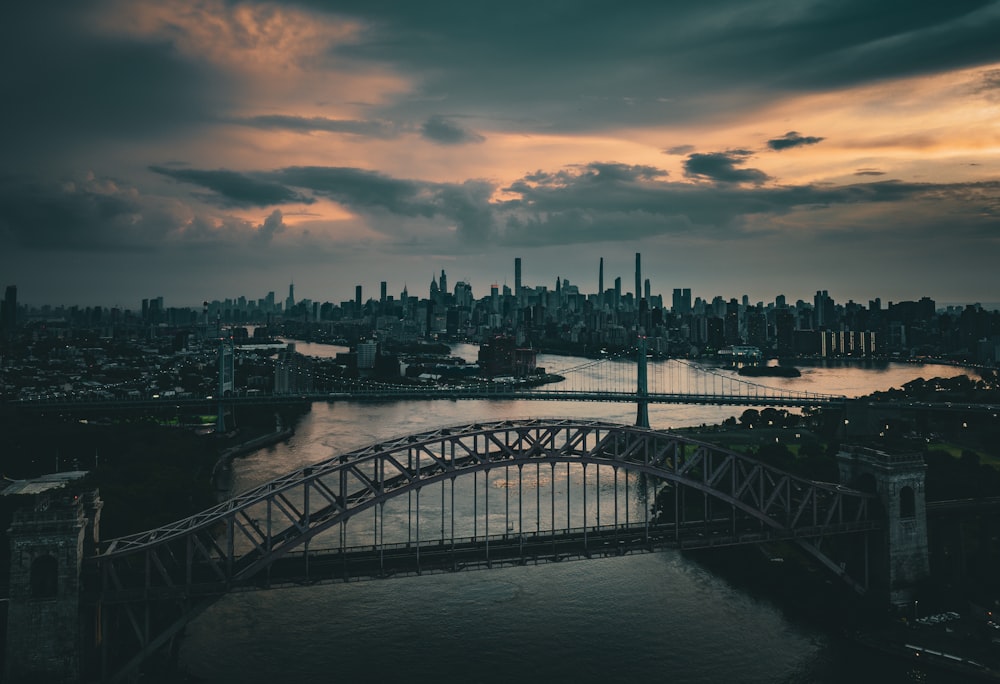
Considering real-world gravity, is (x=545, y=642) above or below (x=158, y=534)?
below

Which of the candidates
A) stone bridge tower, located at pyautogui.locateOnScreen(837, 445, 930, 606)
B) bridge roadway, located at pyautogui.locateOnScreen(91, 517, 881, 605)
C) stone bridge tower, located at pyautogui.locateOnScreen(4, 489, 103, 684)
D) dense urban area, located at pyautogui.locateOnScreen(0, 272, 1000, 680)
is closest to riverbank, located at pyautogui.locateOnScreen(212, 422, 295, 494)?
dense urban area, located at pyautogui.locateOnScreen(0, 272, 1000, 680)

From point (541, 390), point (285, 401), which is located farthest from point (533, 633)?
point (541, 390)

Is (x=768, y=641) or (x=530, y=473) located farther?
(x=530, y=473)

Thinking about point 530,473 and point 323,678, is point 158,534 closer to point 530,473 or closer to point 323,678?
point 323,678

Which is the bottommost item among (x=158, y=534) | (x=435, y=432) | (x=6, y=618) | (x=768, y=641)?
(x=768, y=641)

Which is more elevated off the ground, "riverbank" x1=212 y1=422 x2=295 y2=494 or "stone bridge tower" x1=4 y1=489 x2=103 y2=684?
"stone bridge tower" x1=4 y1=489 x2=103 y2=684

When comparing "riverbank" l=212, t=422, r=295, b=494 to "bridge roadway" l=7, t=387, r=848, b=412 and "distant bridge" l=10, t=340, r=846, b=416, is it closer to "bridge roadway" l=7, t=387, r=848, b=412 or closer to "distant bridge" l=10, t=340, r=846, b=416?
"bridge roadway" l=7, t=387, r=848, b=412

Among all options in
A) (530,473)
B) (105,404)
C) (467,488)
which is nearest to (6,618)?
(467,488)
